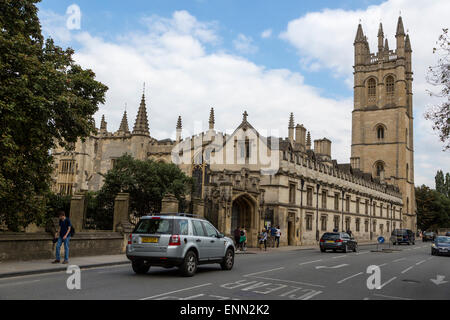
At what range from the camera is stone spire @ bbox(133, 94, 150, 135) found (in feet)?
156

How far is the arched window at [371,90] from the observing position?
79.8 metres

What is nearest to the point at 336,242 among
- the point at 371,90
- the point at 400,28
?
the point at 371,90

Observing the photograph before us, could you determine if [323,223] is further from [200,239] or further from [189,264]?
[189,264]

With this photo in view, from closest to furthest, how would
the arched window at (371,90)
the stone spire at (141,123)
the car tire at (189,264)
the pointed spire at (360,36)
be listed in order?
the car tire at (189,264)
the stone spire at (141,123)
the arched window at (371,90)
the pointed spire at (360,36)

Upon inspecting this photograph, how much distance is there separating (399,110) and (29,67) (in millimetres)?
72897

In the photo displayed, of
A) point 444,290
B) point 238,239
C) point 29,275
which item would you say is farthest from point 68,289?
point 238,239

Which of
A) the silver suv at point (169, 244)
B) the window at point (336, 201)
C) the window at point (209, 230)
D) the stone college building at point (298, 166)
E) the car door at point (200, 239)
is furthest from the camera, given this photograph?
the window at point (336, 201)

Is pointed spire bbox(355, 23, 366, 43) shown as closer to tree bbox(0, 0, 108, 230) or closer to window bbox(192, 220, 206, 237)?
tree bbox(0, 0, 108, 230)

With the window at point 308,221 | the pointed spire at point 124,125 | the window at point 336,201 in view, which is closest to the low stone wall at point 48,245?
the window at point 308,221

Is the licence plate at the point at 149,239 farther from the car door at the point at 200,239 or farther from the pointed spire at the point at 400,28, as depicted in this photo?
the pointed spire at the point at 400,28

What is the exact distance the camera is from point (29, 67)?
1302 cm

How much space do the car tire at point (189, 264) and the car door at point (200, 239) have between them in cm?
29

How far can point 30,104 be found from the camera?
1264cm
